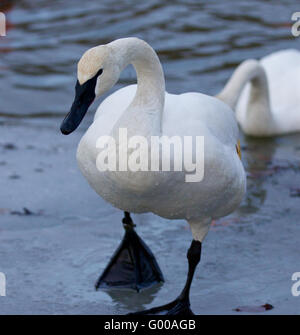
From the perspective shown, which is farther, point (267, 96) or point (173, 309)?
point (267, 96)

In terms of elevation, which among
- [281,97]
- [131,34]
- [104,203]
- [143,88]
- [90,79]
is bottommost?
[90,79]

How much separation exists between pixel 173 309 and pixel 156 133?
102 centimetres

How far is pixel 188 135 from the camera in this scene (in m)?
4.07

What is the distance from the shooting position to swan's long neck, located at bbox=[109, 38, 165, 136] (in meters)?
3.90

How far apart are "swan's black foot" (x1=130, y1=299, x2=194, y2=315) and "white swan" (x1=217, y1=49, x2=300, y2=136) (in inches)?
128

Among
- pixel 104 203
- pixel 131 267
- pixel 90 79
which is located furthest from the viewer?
pixel 104 203

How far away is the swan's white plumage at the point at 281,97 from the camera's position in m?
8.03

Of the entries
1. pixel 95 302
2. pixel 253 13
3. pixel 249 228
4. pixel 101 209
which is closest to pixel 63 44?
pixel 253 13

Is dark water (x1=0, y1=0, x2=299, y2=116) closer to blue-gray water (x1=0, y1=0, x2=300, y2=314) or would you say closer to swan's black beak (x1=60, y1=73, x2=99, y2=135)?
blue-gray water (x1=0, y1=0, x2=300, y2=314)

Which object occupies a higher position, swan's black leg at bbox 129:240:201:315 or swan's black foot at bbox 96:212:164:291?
swan's black foot at bbox 96:212:164:291

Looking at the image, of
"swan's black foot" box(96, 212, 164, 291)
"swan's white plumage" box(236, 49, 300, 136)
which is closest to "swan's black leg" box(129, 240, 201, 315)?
"swan's black foot" box(96, 212, 164, 291)

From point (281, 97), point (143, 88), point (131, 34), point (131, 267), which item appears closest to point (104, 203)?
point (131, 267)

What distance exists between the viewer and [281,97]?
848 centimetres

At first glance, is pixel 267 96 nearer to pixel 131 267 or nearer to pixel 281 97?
pixel 281 97
